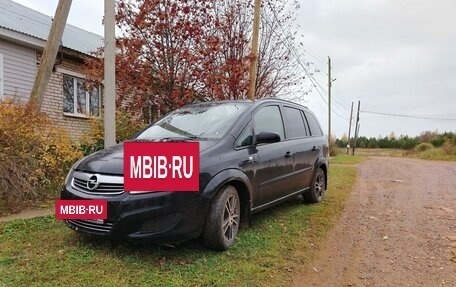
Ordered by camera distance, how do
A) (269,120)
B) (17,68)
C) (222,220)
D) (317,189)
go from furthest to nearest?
(17,68) → (317,189) → (269,120) → (222,220)

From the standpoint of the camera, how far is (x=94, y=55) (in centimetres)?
1130

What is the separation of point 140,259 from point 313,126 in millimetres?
4384

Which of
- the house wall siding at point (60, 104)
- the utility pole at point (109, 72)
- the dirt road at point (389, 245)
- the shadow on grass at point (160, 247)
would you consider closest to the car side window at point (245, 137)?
the shadow on grass at point (160, 247)

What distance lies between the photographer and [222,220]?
163 inches

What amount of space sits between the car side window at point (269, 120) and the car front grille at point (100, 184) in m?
2.03

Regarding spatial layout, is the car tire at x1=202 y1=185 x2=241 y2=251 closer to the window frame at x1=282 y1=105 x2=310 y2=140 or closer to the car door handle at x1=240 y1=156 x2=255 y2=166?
the car door handle at x1=240 y1=156 x2=255 y2=166

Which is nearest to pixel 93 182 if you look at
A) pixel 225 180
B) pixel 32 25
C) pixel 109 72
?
pixel 225 180

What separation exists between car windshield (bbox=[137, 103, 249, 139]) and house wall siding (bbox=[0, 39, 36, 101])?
6.91 meters

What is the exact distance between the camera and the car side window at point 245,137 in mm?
4669

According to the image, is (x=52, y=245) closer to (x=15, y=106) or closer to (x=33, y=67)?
(x=15, y=106)

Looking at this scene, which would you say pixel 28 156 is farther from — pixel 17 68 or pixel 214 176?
pixel 17 68

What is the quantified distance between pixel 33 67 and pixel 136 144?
29.1 ft

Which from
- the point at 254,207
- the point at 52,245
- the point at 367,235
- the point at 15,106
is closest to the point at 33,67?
the point at 15,106

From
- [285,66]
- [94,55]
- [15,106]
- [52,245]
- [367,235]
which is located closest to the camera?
[52,245]
